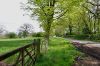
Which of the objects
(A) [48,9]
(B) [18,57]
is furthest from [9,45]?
(B) [18,57]

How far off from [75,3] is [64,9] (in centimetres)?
110

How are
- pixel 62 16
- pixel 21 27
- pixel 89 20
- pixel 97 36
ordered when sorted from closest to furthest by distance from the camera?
pixel 62 16
pixel 97 36
pixel 89 20
pixel 21 27

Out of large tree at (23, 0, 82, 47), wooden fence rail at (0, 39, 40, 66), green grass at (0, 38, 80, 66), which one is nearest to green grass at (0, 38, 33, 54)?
green grass at (0, 38, 80, 66)

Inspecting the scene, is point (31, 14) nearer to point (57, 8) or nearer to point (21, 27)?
point (57, 8)

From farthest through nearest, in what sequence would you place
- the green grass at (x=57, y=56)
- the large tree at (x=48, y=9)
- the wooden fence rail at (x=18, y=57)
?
the large tree at (x=48, y=9) → the green grass at (x=57, y=56) → the wooden fence rail at (x=18, y=57)

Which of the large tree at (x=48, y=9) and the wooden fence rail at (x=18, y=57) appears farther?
the large tree at (x=48, y=9)

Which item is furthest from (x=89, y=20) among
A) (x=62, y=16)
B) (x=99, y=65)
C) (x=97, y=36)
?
(x=99, y=65)

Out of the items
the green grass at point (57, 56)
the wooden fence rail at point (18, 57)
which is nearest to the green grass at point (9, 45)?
the green grass at point (57, 56)

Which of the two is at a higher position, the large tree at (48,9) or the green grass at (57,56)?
the large tree at (48,9)

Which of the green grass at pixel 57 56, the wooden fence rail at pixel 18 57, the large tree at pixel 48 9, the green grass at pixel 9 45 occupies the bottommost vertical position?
the green grass at pixel 57 56

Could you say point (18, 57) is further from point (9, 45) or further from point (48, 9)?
point (9, 45)

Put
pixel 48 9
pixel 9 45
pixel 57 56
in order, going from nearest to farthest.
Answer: pixel 57 56 → pixel 48 9 → pixel 9 45

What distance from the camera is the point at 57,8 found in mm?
22906

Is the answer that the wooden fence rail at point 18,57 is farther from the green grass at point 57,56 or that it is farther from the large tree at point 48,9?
the large tree at point 48,9
